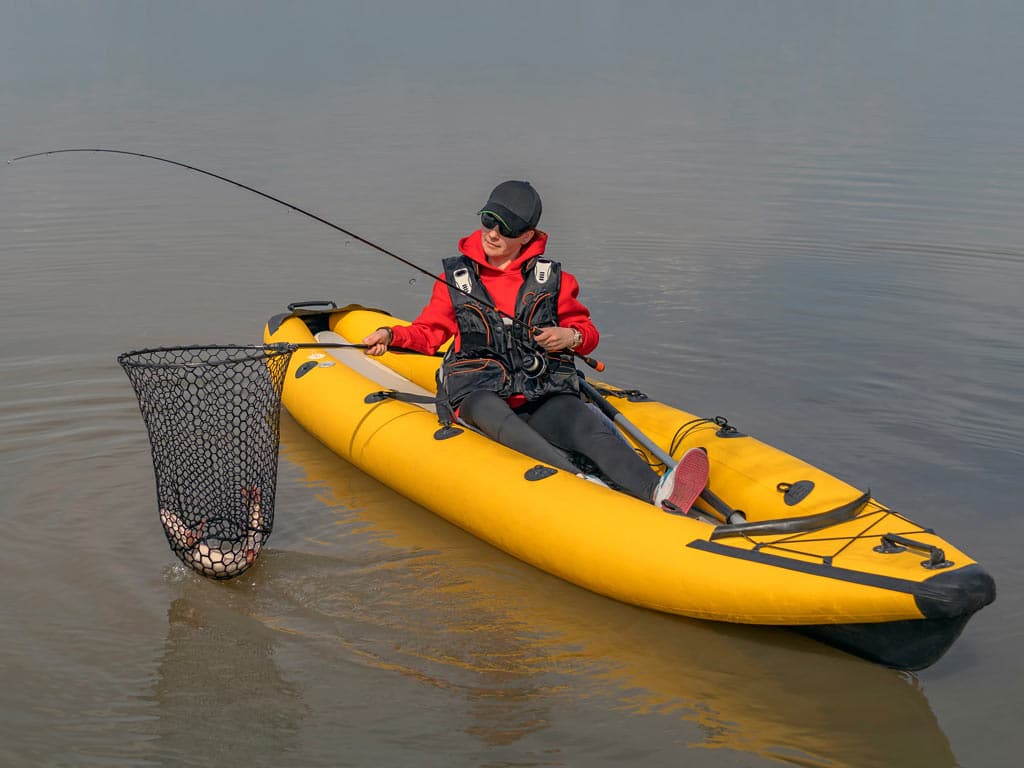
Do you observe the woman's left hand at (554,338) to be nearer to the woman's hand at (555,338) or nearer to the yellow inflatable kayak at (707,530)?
the woman's hand at (555,338)

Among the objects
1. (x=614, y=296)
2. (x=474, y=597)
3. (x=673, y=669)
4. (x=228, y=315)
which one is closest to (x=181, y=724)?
(x=474, y=597)

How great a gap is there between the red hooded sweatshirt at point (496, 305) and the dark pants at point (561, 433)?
11.4 inches

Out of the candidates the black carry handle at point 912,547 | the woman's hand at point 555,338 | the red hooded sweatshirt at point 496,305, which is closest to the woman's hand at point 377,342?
the red hooded sweatshirt at point 496,305

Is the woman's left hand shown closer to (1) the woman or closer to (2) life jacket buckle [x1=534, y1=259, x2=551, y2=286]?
(1) the woman

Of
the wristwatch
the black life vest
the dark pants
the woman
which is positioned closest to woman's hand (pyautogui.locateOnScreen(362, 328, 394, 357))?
the woman

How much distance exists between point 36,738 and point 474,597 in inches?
66.8

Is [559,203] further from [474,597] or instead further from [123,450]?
[474,597]

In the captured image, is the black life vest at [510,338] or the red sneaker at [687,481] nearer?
the red sneaker at [687,481]

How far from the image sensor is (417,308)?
29.0ft

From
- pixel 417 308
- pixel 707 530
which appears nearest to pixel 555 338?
pixel 707 530

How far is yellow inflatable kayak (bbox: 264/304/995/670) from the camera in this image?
13.0ft

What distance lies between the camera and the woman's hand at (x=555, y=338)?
5191 millimetres

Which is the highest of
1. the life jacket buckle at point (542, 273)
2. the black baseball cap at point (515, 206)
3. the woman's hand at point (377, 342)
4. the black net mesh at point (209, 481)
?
the black baseball cap at point (515, 206)

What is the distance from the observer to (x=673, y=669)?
4.28 meters
